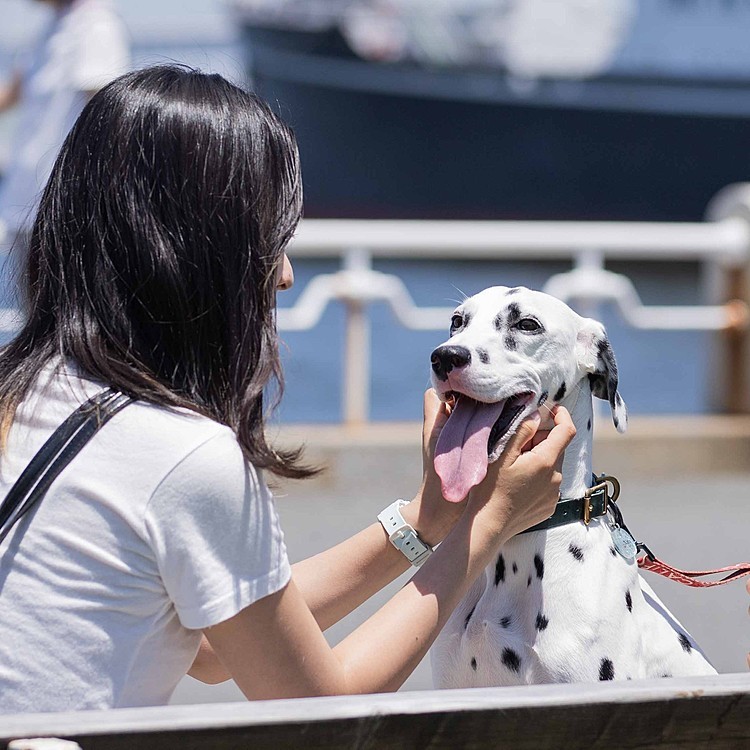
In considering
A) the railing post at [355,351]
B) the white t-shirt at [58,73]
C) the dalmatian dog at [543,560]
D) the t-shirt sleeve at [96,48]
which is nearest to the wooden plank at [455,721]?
the dalmatian dog at [543,560]

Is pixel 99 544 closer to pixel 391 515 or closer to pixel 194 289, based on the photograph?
pixel 194 289

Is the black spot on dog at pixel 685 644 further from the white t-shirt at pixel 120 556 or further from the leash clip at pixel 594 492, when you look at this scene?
the white t-shirt at pixel 120 556

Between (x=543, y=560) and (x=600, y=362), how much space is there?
50cm

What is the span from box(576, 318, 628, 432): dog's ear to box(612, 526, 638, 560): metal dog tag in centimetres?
26

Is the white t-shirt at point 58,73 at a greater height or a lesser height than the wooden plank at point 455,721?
greater

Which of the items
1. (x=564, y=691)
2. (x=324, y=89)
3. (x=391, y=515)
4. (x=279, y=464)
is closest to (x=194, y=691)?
(x=391, y=515)

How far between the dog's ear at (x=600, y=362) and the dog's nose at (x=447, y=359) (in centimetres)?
35

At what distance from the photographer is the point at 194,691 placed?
14.6ft

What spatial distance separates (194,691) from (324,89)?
Result: 35.2 metres

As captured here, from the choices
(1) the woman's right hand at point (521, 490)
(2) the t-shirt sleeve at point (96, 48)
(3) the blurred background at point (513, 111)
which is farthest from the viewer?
(3) the blurred background at point (513, 111)

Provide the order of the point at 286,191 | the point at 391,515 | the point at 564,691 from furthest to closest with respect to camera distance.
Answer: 1. the point at 391,515
2. the point at 286,191
3. the point at 564,691

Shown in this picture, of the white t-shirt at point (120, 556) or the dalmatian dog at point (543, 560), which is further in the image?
the dalmatian dog at point (543, 560)

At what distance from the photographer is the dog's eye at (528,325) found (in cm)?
279

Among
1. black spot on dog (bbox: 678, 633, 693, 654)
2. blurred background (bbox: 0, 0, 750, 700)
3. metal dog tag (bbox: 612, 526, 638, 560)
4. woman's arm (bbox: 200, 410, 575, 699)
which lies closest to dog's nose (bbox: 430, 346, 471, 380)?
woman's arm (bbox: 200, 410, 575, 699)
